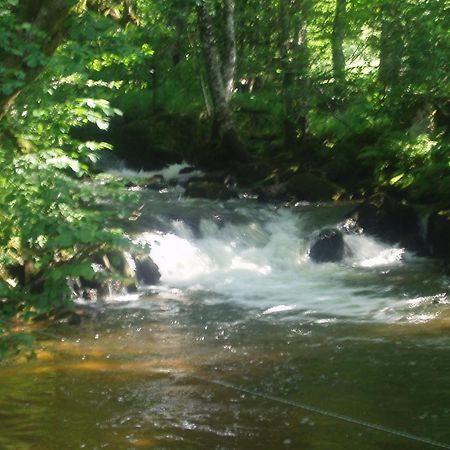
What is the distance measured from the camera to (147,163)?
843 inches

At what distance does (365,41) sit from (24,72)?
14.3 meters

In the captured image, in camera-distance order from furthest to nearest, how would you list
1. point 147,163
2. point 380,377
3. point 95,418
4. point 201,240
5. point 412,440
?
1. point 147,163
2. point 201,240
3. point 380,377
4. point 95,418
5. point 412,440

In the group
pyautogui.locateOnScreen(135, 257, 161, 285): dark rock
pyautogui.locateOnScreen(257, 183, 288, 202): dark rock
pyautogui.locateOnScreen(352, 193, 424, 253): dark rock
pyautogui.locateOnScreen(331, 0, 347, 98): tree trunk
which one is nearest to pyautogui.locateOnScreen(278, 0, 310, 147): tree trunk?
pyautogui.locateOnScreen(331, 0, 347, 98): tree trunk

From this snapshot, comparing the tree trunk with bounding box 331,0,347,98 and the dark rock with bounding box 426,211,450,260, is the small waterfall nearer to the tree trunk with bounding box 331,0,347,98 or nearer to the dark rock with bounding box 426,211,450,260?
the dark rock with bounding box 426,211,450,260

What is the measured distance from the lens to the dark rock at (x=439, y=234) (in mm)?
13594

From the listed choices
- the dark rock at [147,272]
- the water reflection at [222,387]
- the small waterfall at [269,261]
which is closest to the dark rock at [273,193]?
the small waterfall at [269,261]

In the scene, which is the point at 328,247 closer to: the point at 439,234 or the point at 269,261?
the point at 269,261

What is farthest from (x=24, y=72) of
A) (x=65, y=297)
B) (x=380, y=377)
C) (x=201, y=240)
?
(x=201, y=240)

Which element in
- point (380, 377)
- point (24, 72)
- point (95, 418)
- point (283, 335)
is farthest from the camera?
point (283, 335)

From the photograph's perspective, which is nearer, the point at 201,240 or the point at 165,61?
the point at 201,240

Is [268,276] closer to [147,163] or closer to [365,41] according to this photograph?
[365,41]

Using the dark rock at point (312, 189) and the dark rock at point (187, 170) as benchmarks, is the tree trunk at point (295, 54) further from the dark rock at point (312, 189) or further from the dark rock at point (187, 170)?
the dark rock at point (187, 170)

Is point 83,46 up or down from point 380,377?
up

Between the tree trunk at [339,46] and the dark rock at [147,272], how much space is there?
24.8 feet
